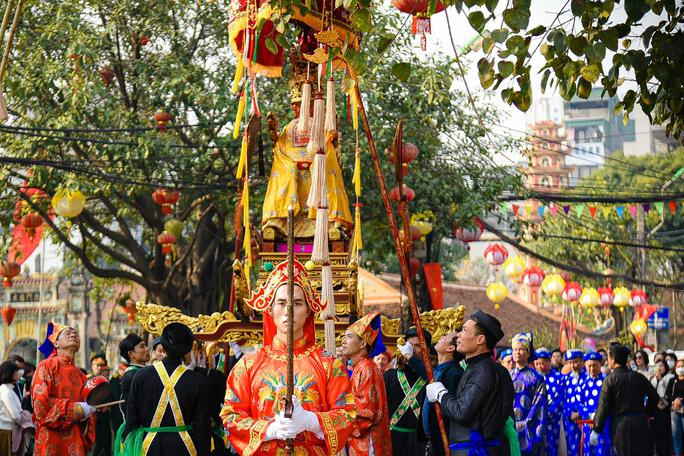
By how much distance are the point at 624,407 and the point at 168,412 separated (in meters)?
5.89

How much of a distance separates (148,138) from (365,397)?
9326 millimetres

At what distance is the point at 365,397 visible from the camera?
837 centimetres

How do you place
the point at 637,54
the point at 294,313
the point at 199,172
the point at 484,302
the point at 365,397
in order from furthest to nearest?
the point at 484,302 < the point at 199,172 < the point at 365,397 < the point at 637,54 < the point at 294,313

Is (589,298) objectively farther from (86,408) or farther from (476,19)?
(476,19)

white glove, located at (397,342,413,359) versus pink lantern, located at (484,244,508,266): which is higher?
pink lantern, located at (484,244,508,266)

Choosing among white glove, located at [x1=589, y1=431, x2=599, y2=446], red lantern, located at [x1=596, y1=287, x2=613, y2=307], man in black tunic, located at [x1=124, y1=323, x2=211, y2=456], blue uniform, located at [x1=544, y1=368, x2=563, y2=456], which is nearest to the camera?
man in black tunic, located at [x1=124, y1=323, x2=211, y2=456]

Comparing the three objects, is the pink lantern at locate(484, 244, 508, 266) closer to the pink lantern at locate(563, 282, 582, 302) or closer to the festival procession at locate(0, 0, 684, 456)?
the festival procession at locate(0, 0, 684, 456)

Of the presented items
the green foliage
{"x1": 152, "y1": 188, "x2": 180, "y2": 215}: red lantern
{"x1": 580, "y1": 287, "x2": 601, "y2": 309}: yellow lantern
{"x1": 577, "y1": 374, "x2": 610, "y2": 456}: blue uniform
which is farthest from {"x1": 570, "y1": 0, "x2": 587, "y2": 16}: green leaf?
{"x1": 580, "y1": 287, "x2": 601, "y2": 309}: yellow lantern

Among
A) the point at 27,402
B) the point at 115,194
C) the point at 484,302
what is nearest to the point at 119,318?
the point at 484,302

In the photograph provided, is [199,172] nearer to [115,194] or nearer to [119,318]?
[115,194]

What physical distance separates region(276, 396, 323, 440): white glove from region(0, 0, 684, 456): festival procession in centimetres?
1

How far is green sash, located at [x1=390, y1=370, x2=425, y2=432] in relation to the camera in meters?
9.52

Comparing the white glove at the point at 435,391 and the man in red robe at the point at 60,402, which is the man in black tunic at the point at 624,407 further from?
the man in red robe at the point at 60,402

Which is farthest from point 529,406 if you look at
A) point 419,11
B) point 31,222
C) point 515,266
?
point 515,266
